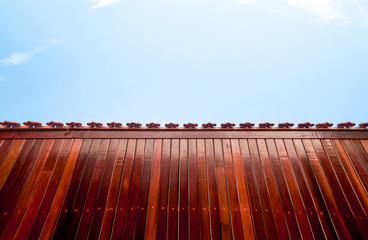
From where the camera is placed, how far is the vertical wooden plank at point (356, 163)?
2275mm

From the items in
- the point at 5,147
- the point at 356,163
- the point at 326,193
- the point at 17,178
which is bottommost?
the point at 326,193

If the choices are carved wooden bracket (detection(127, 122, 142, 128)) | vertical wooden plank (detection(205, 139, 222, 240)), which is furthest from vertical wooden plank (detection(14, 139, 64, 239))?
vertical wooden plank (detection(205, 139, 222, 240))

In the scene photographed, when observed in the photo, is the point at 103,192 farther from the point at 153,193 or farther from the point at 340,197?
the point at 340,197

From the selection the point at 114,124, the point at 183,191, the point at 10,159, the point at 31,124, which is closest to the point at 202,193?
the point at 183,191

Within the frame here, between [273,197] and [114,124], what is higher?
[114,124]

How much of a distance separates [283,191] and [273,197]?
176mm

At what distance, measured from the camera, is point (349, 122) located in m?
2.78

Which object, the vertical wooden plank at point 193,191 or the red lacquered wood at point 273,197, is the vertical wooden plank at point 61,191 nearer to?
the vertical wooden plank at point 193,191

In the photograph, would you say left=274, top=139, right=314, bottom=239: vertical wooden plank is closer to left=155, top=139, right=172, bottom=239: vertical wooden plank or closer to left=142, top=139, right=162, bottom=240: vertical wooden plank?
left=155, top=139, right=172, bottom=239: vertical wooden plank

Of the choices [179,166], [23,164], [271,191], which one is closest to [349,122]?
[271,191]

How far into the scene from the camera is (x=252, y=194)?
2.16 metres

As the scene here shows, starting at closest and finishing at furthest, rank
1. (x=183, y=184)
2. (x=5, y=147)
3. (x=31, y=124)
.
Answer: (x=183, y=184) → (x=5, y=147) → (x=31, y=124)

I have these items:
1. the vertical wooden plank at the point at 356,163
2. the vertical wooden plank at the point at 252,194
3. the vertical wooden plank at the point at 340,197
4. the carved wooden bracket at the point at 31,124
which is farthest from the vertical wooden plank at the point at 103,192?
the vertical wooden plank at the point at 356,163

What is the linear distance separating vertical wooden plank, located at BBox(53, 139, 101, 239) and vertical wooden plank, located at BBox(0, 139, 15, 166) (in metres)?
1.24
